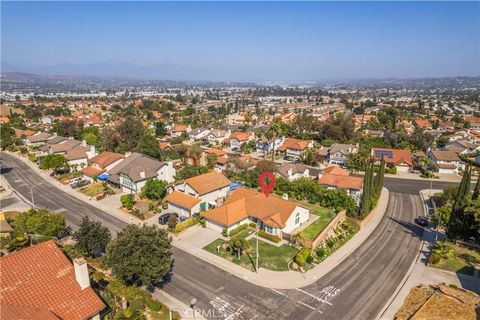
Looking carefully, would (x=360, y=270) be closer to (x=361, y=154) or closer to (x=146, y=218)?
(x=146, y=218)

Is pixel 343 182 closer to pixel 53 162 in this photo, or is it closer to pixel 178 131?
pixel 53 162

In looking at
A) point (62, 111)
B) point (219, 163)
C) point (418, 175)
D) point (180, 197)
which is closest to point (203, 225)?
point (180, 197)

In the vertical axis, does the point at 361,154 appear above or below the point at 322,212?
above

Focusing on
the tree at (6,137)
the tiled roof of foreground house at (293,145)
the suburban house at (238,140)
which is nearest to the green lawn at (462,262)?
the tiled roof of foreground house at (293,145)

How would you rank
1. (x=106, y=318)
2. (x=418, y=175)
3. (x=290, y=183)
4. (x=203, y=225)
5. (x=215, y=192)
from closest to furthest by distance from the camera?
(x=106, y=318) → (x=203, y=225) → (x=215, y=192) → (x=290, y=183) → (x=418, y=175)

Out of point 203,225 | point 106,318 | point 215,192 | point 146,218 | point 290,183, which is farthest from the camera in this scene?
point 290,183

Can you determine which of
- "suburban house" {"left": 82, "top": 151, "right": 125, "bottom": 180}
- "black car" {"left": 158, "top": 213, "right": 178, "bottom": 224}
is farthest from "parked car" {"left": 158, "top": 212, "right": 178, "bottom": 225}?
"suburban house" {"left": 82, "top": 151, "right": 125, "bottom": 180}
